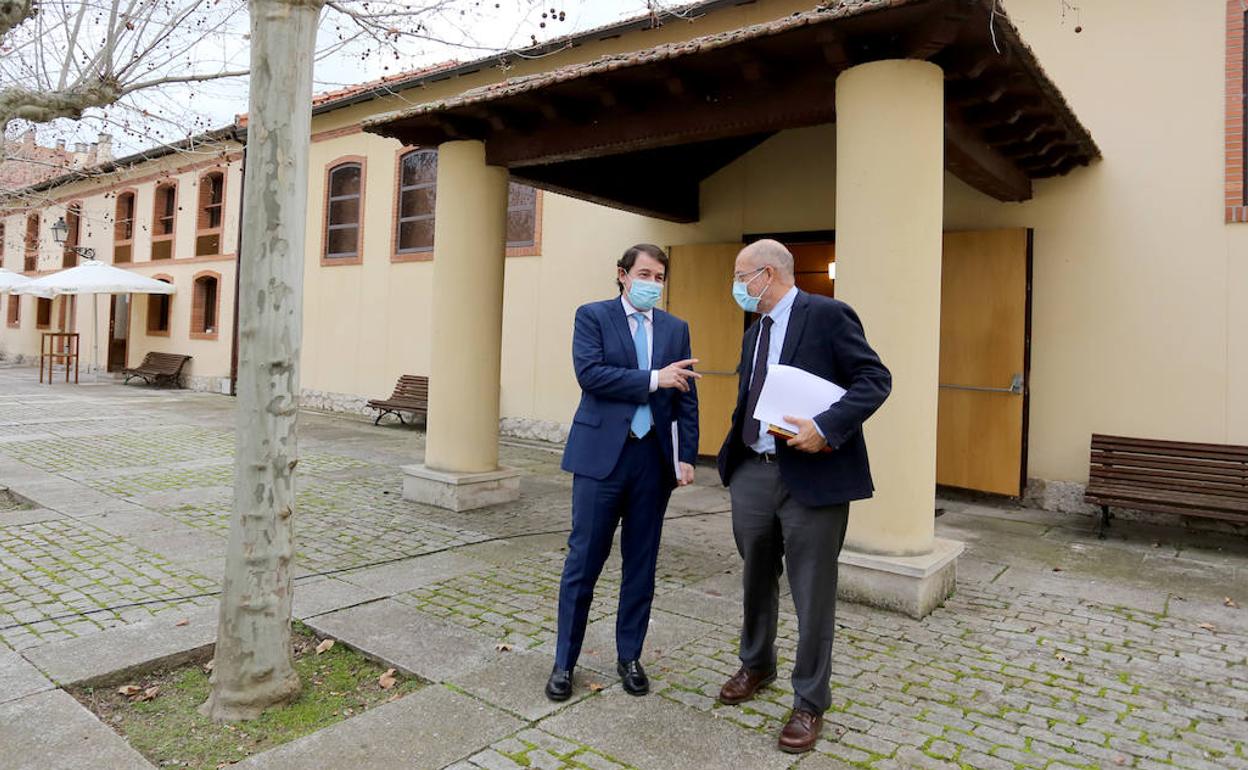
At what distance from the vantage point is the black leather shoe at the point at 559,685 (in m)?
3.24

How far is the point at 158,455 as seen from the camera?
9180 mm

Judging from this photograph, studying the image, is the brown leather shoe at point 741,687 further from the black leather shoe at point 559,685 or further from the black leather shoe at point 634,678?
the black leather shoe at point 559,685

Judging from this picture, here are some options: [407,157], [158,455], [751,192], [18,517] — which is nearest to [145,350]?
[407,157]

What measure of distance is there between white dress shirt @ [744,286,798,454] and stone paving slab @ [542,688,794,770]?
1096mm

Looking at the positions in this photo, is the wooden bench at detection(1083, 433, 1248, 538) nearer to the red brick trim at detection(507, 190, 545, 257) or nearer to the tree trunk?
the tree trunk

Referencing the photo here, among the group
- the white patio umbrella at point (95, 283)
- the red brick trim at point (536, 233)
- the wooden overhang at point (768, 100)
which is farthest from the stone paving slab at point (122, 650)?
the white patio umbrella at point (95, 283)

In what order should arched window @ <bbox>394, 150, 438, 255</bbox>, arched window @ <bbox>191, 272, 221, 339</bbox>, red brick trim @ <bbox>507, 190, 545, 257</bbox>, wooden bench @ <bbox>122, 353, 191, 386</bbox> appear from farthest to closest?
arched window @ <bbox>191, 272, 221, 339</bbox>, wooden bench @ <bbox>122, 353, 191, 386</bbox>, arched window @ <bbox>394, 150, 438, 255</bbox>, red brick trim @ <bbox>507, 190, 545, 257</bbox>

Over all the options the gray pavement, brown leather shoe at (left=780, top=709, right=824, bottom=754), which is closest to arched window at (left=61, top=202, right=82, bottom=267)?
the gray pavement

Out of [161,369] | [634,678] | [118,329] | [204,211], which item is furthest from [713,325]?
[118,329]

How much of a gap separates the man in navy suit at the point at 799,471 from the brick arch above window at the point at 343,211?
39.6ft

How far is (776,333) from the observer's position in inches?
125

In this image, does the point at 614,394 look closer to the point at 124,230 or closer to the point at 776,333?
the point at 776,333

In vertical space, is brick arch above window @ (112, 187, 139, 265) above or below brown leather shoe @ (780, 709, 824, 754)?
above

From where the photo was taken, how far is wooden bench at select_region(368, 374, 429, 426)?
39.2 ft
